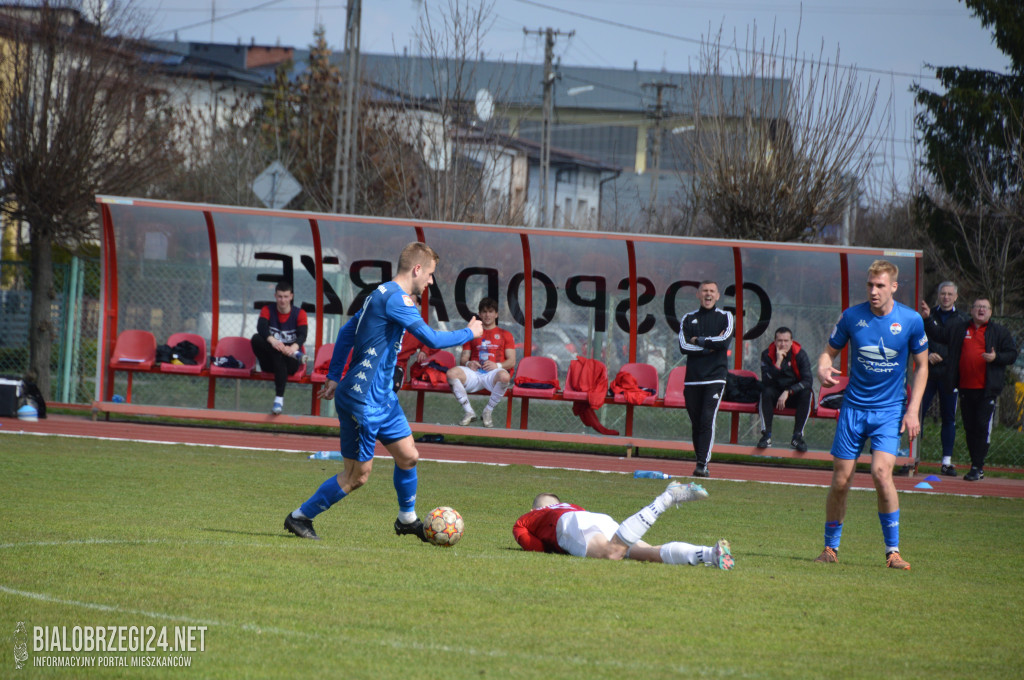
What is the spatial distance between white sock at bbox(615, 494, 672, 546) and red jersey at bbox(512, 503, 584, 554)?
56cm

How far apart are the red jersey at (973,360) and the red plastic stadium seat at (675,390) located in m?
3.52

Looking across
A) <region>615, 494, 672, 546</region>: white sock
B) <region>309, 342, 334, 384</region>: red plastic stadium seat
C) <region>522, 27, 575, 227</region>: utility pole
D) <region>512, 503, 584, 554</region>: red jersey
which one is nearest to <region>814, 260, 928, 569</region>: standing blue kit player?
<region>615, 494, 672, 546</region>: white sock

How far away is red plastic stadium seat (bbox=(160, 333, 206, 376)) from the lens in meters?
15.2

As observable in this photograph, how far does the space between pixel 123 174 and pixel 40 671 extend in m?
14.7

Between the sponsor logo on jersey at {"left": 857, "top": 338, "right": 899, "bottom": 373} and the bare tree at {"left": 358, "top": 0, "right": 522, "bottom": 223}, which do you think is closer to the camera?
the sponsor logo on jersey at {"left": 857, "top": 338, "right": 899, "bottom": 373}

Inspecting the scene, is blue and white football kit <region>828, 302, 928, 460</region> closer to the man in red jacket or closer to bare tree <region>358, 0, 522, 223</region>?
the man in red jacket

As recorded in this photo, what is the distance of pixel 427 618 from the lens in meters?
4.66

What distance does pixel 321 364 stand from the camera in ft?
49.9

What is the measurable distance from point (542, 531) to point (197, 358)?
33.0 ft

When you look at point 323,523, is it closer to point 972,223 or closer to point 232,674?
point 232,674

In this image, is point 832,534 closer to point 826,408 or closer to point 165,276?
point 826,408

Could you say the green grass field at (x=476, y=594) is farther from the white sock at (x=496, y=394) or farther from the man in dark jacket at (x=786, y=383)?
the white sock at (x=496, y=394)

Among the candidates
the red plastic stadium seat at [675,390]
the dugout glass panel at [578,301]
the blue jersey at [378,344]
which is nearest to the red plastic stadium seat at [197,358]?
the dugout glass panel at [578,301]

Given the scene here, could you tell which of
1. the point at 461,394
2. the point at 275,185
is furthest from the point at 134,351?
the point at 461,394
